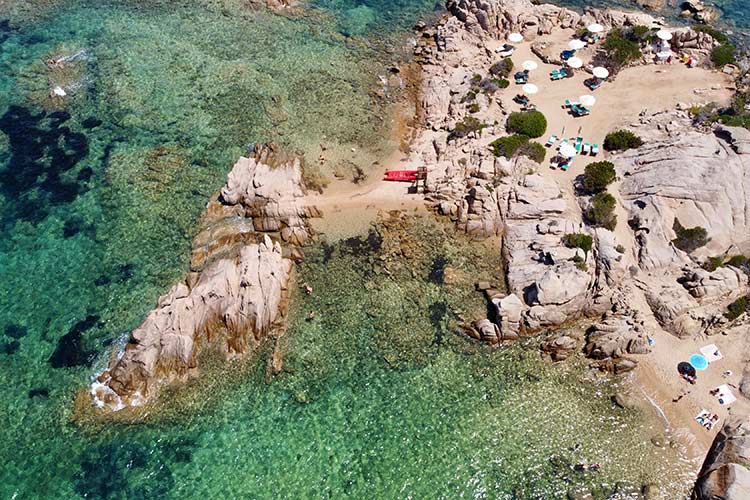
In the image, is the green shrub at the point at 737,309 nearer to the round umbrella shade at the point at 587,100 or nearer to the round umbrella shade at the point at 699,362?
the round umbrella shade at the point at 699,362

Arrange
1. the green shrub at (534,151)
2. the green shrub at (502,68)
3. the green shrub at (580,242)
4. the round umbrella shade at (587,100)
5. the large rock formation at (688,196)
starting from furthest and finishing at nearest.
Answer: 1. the green shrub at (502,68)
2. the round umbrella shade at (587,100)
3. the green shrub at (534,151)
4. the green shrub at (580,242)
5. the large rock formation at (688,196)

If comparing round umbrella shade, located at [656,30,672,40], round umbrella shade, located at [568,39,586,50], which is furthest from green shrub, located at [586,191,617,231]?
round umbrella shade, located at [656,30,672,40]

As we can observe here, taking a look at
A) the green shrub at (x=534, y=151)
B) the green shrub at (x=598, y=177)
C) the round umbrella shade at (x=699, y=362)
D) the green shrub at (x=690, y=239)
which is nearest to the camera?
the round umbrella shade at (x=699, y=362)

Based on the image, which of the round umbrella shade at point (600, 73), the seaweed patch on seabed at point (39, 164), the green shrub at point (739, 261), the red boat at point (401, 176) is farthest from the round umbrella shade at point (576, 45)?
the seaweed patch on seabed at point (39, 164)

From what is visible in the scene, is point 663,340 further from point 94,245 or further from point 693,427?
point 94,245

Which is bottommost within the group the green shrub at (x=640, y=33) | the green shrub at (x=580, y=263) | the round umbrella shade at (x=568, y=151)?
the green shrub at (x=580, y=263)

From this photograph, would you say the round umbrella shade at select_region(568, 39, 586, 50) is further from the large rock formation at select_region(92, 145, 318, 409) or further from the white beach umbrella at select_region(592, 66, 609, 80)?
the large rock formation at select_region(92, 145, 318, 409)

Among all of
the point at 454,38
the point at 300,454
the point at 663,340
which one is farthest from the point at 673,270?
the point at 454,38
